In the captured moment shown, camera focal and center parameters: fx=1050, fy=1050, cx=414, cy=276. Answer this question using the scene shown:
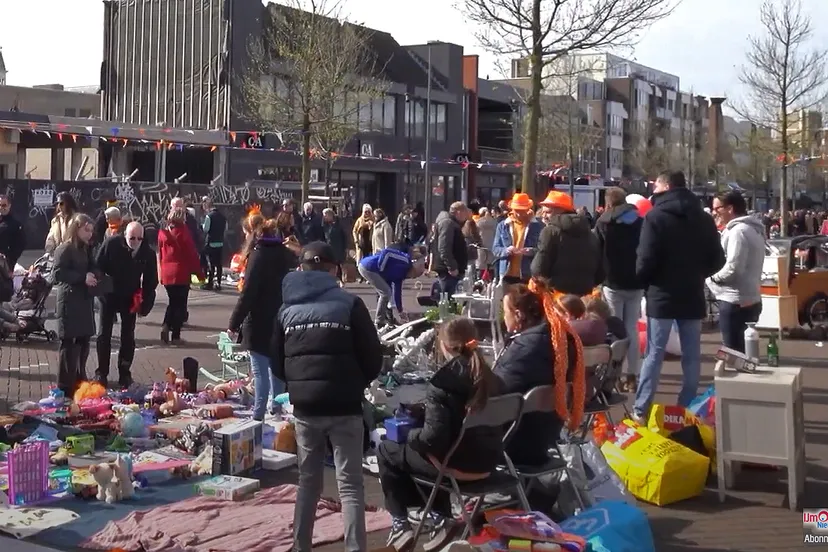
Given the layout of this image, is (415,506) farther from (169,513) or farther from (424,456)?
(169,513)

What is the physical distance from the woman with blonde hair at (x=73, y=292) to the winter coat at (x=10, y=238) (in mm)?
5370

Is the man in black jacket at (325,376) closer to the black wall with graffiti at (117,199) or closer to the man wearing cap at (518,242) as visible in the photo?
the man wearing cap at (518,242)

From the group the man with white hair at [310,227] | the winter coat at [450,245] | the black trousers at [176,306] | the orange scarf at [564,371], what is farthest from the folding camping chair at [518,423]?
the man with white hair at [310,227]

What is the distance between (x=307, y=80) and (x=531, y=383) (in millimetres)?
23424

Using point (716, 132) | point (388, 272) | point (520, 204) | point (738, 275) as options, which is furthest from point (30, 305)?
point (716, 132)

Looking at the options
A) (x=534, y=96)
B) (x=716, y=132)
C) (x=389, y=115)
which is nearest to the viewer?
(x=534, y=96)

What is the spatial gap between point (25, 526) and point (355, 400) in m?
2.34

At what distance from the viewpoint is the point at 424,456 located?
547 cm

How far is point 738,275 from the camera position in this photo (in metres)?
9.08

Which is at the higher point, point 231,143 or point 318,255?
point 231,143

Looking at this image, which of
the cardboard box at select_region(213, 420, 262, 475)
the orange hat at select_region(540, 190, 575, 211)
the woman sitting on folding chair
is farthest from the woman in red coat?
the woman sitting on folding chair

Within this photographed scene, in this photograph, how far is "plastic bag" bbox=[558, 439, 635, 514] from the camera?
237 inches

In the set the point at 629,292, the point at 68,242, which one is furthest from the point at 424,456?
the point at 68,242

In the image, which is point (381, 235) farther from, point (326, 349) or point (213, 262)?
point (326, 349)
